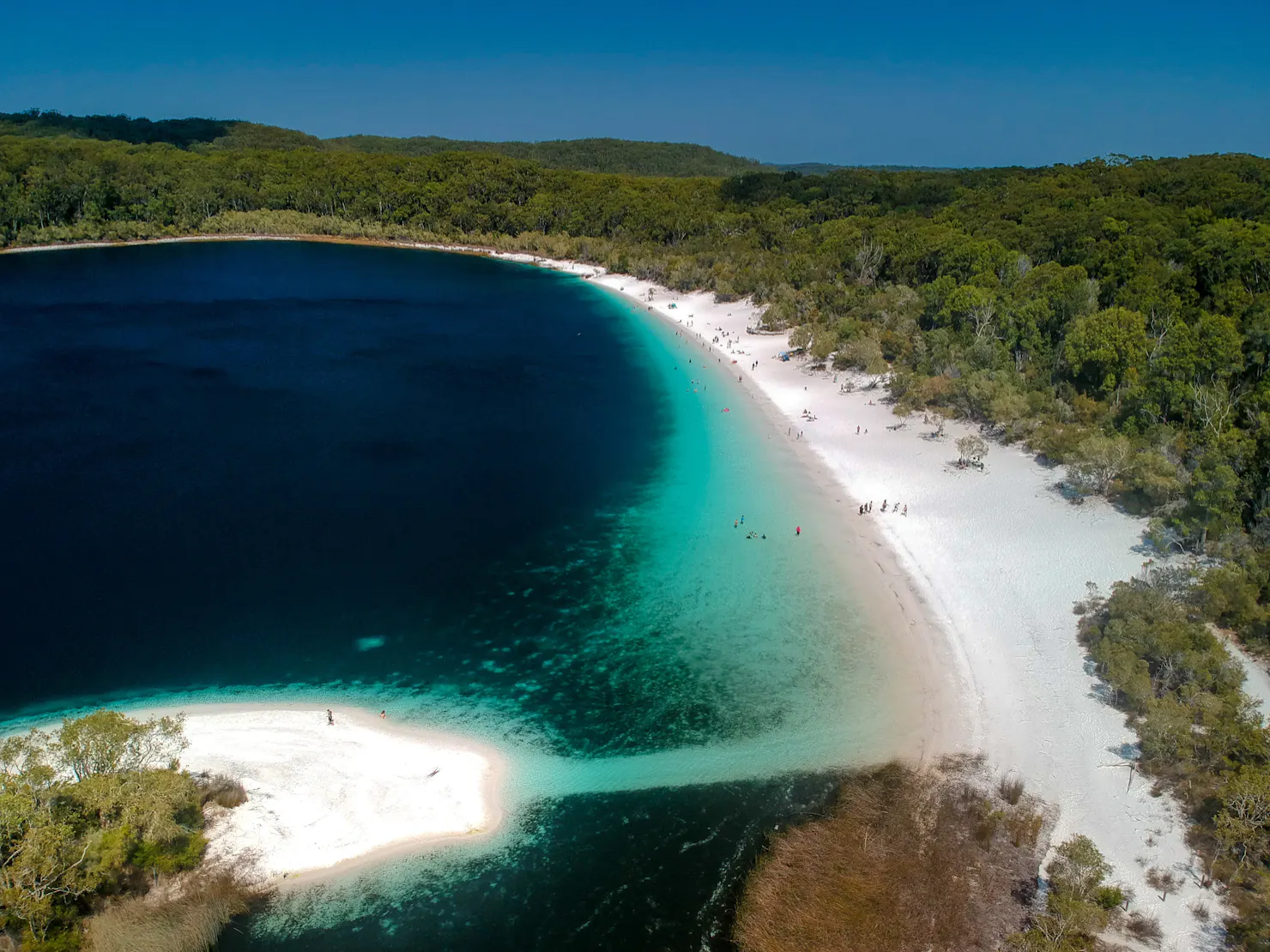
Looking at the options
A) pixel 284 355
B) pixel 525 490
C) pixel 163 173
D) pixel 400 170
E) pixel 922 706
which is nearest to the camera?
pixel 922 706

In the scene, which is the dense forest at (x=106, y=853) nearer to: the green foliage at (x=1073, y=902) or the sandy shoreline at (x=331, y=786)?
the sandy shoreline at (x=331, y=786)

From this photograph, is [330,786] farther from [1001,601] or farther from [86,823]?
[1001,601]

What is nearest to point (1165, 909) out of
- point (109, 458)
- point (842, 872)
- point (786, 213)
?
point (842, 872)

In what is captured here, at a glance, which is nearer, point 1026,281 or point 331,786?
point 331,786

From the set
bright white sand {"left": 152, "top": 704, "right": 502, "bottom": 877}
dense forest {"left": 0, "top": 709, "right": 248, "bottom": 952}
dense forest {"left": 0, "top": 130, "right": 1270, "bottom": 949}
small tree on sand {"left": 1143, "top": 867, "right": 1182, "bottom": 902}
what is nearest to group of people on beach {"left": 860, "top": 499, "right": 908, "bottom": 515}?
dense forest {"left": 0, "top": 130, "right": 1270, "bottom": 949}

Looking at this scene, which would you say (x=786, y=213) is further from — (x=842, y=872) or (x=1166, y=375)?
(x=842, y=872)

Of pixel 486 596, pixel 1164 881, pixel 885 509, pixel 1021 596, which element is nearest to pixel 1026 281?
pixel 885 509

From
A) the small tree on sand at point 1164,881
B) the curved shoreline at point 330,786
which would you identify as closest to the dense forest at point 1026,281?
the small tree on sand at point 1164,881
